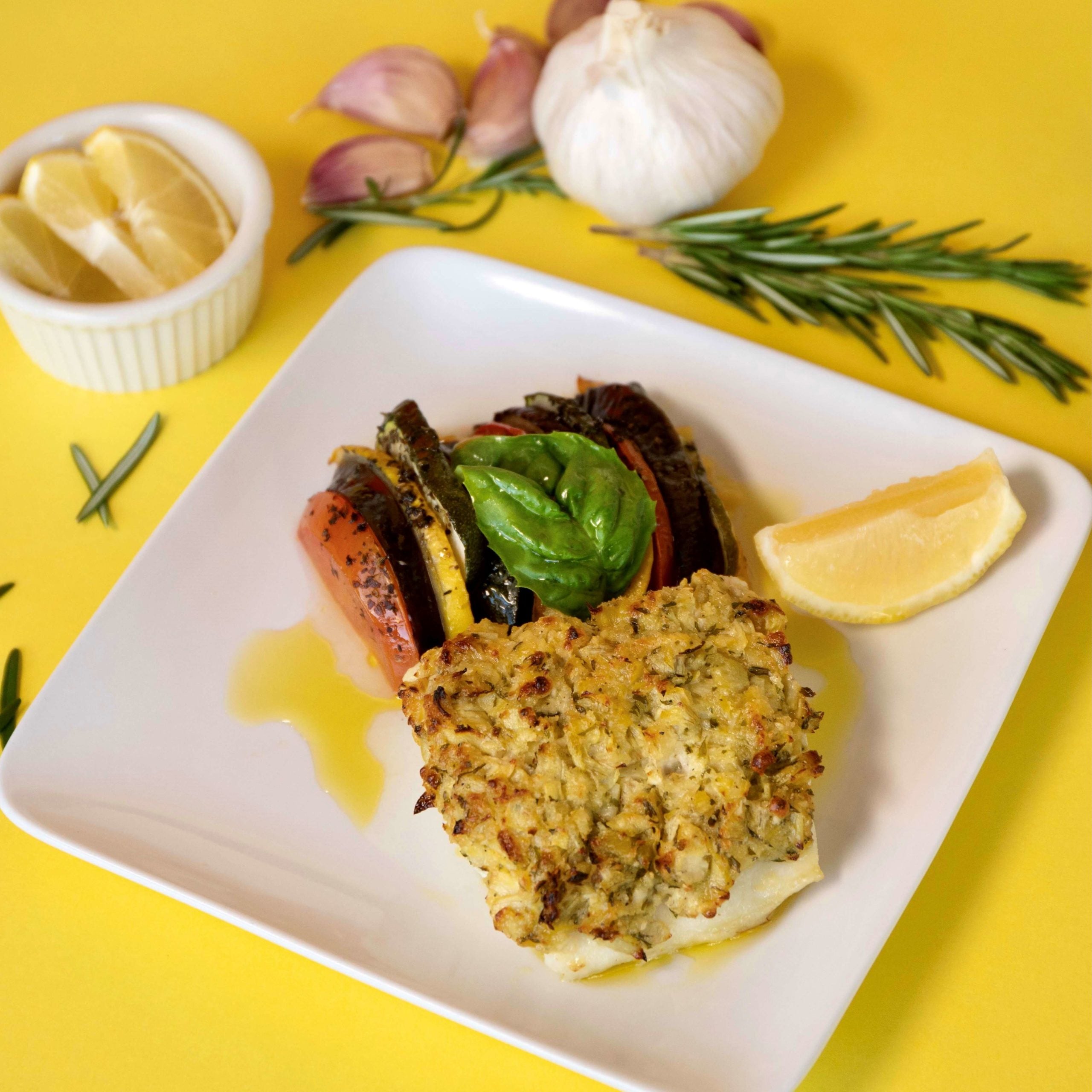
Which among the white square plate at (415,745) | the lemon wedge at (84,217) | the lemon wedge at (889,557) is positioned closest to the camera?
the white square plate at (415,745)

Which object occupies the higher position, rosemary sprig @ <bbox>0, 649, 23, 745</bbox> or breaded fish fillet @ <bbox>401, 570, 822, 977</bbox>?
breaded fish fillet @ <bbox>401, 570, 822, 977</bbox>

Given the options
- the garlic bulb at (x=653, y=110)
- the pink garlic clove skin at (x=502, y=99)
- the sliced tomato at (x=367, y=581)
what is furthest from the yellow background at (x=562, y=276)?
the sliced tomato at (x=367, y=581)

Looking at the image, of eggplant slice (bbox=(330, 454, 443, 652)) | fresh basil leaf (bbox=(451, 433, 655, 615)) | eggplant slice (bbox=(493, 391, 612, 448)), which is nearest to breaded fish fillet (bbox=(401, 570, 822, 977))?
fresh basil leaf (bbox=(451, 433, 655, 615))

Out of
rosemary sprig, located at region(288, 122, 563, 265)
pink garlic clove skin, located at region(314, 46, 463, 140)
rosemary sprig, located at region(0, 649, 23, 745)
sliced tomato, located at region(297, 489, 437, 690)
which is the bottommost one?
rosemary sprig, located at region(0, 649, 23, 745)

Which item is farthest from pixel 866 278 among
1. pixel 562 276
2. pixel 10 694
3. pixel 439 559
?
pixel 10 694

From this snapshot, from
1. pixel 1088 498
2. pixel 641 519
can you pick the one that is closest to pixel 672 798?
pixel 641 519

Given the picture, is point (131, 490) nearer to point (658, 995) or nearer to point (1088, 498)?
point (658, 995)

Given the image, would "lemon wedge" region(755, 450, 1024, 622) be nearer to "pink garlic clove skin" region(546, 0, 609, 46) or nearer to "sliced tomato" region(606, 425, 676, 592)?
"sliced tomato" region(606, 425, 676, 592)

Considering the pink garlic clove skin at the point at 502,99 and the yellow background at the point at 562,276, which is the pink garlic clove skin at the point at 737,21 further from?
the pink garlic clove skin at the point at 502,99
